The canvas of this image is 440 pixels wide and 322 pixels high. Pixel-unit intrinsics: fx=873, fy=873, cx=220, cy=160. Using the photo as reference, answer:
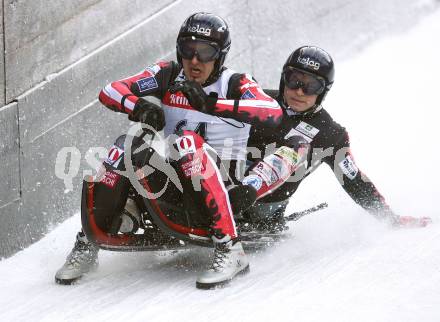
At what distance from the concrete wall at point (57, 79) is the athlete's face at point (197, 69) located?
1325 mm

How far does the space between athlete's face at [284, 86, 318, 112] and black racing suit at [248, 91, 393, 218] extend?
61 millimetres

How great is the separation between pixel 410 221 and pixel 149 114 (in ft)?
7.28

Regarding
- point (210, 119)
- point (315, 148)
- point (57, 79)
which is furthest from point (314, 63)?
point (57, 79)

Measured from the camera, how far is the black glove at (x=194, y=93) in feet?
16.8

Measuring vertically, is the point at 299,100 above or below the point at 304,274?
above

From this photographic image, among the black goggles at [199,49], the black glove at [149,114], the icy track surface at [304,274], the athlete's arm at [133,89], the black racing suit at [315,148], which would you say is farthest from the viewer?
the black racing suit at [315,148]

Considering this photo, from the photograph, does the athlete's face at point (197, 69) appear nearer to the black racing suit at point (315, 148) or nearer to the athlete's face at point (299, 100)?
the black racing suit at point (315, 148)

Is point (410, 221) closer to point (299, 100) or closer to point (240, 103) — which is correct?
point (299, 100)

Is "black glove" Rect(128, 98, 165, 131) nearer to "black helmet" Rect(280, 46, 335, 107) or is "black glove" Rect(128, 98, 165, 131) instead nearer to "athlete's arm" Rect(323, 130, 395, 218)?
"black helmet" Rect(280, 46, 335, 107)

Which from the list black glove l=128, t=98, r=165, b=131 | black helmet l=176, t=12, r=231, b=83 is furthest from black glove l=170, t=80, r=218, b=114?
black helmet l=176, t=12, r=231, b=83

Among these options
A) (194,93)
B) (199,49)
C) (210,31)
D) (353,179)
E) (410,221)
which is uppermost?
(210,31)

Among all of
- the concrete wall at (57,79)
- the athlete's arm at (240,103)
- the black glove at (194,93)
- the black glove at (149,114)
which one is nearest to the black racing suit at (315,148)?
the athlete's arm at (240,103)

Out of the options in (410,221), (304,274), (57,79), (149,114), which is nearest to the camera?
(149,114)

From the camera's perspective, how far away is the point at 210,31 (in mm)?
5496
